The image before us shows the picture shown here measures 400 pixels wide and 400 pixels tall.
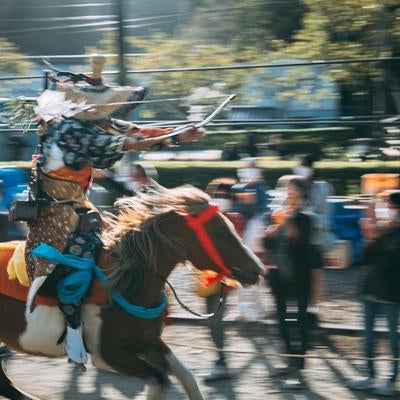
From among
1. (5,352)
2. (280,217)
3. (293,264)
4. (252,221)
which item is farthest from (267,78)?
(5,352)

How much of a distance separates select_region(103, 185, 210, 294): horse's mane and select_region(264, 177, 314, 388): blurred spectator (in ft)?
5.64

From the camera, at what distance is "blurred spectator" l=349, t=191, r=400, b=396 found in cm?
701

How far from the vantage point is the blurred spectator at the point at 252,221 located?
358 inches

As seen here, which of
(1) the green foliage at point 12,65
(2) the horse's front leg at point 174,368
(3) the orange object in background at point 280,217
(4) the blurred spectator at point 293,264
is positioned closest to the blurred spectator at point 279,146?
(1) the green foliage at point 12,65

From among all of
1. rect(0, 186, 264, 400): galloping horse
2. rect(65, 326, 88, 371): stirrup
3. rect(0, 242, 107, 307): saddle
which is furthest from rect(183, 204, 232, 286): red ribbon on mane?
rect(65, 326, 88, 371): stirrup

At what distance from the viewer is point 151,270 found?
5.83 meters

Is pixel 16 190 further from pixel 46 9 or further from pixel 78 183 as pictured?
pixel 46 9

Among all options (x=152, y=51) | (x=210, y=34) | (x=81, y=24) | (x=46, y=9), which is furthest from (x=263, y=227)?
(x=46, y=9)

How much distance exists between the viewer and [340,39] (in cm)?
1823

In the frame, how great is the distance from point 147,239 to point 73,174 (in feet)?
2.09

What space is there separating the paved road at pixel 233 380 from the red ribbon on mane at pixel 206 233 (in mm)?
1125

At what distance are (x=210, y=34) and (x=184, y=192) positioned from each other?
1516 cm

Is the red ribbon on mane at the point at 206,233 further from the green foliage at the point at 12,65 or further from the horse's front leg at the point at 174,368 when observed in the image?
the green foliage at the point at 12,65

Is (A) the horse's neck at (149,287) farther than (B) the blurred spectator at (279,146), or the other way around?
(B) the blurred spectator at (279,146)
